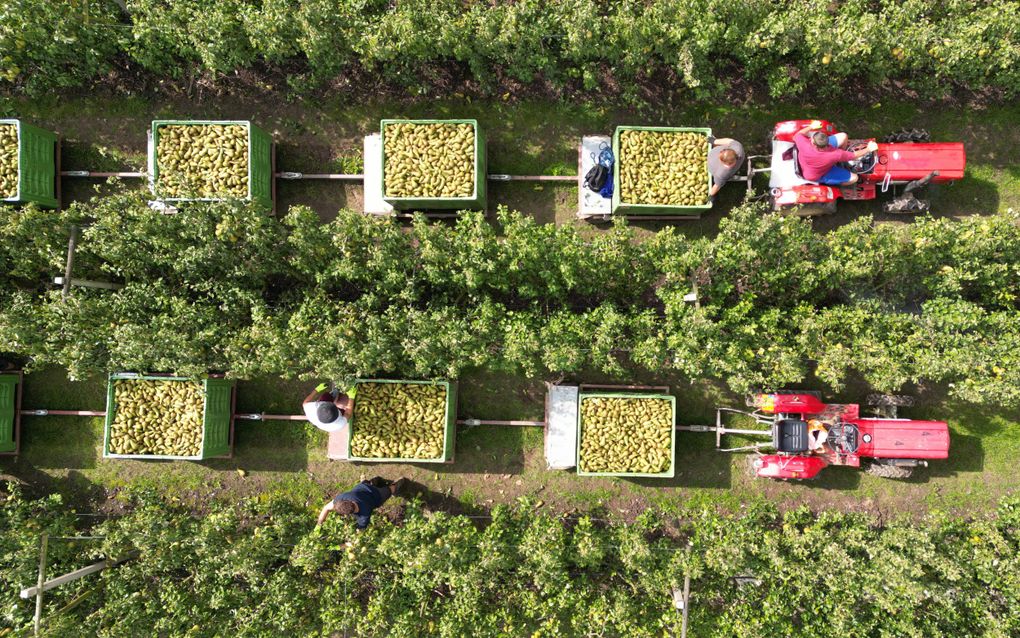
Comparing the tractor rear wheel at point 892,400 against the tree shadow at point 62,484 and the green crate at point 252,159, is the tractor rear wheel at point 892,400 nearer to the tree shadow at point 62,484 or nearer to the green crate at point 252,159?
the green crate at point 252,159

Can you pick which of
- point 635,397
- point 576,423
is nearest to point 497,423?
point 576,423

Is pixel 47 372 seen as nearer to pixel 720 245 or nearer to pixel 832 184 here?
pixel 720 245

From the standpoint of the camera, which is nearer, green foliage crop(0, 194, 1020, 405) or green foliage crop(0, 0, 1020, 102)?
green foliage crop(0, 194, 1020, 405)

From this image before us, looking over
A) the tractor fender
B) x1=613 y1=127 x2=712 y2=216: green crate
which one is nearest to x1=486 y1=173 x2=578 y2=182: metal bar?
x1=613 y1=127 x2=712 y2=216: green crate

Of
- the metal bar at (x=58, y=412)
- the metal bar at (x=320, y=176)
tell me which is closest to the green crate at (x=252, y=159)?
the metal bar at (x=320, y=176)

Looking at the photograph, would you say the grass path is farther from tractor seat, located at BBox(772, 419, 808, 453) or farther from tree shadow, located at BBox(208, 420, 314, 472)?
tractor seat, located at BBox(772, 419, 808, 453)

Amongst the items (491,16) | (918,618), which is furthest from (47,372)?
(918,618)
